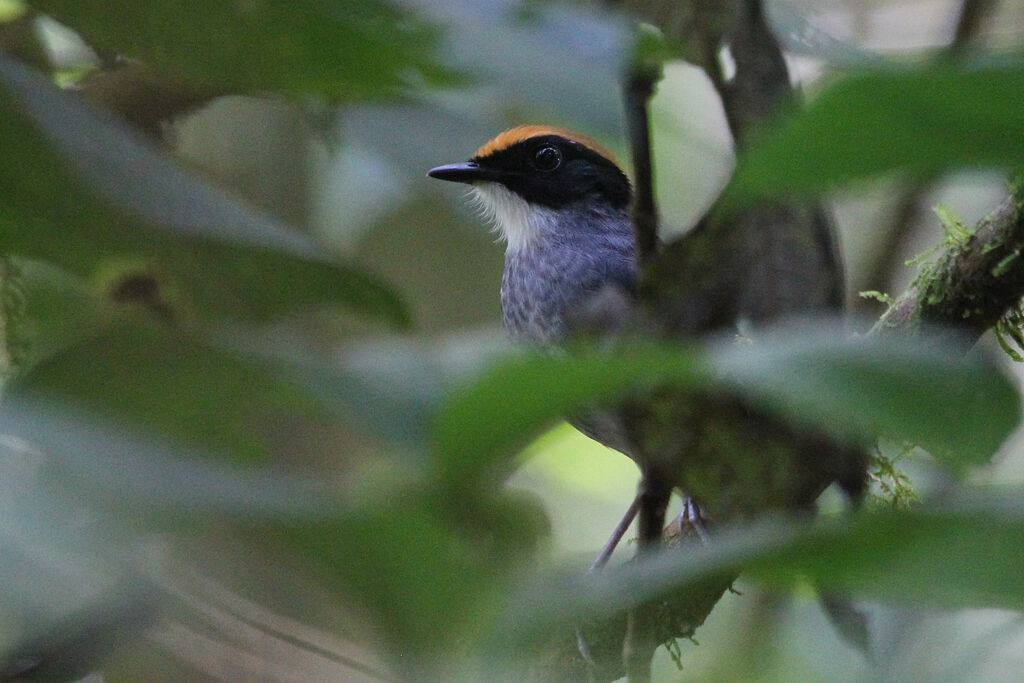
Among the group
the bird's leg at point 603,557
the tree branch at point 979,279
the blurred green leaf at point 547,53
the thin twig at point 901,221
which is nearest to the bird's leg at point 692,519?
the bird's leg at point 603,557

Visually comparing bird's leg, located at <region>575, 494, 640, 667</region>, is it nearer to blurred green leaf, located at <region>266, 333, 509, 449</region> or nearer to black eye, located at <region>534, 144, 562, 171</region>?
blurred green leaf, located at <region>266, 333, 509, 449</region>

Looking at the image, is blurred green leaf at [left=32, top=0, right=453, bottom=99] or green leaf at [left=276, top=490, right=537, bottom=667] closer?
green leaf at [left=276, top=490, right=537, bottom=667]

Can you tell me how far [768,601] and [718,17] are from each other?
266cm

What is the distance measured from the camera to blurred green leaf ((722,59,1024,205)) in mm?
646

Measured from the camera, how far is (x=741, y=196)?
0.72m

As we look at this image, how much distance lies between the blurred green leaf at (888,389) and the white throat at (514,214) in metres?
3.08

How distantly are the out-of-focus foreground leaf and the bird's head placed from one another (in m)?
3.07

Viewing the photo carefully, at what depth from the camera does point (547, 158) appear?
3.86 metres

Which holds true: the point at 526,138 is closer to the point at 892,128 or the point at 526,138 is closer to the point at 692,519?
the point at 692,519

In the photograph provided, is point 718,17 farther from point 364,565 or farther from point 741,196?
point 364,565

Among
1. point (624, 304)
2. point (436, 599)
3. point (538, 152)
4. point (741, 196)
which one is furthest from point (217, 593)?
point (538, 152)

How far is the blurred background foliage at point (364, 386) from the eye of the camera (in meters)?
0.68

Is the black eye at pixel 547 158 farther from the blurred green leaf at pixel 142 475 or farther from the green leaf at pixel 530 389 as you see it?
the green leaf at pixel 530 389

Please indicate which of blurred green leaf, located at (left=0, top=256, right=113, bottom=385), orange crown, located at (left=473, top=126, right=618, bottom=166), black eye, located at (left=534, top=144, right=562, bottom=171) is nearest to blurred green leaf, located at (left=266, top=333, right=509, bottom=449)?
blurred green leaf, located at (left=0, top=256, right=113, bottom=385)
